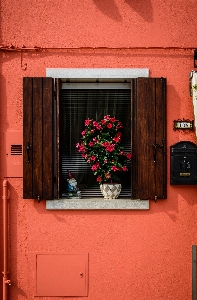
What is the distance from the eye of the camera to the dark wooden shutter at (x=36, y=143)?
548cm

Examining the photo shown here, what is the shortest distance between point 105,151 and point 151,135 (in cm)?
61

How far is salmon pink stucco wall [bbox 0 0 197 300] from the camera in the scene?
5562mm

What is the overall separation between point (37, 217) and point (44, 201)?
22 centimetres

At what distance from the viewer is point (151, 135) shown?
5.50m

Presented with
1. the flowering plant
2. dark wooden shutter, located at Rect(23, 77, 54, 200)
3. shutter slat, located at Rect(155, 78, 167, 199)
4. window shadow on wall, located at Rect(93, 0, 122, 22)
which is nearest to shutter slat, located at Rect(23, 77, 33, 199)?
dark wooden shutter, located at Rect(23, 77, 54, 200)

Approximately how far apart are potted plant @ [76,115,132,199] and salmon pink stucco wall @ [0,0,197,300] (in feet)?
1.45

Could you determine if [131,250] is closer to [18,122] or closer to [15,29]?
[18,122]

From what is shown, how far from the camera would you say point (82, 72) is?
5551mm

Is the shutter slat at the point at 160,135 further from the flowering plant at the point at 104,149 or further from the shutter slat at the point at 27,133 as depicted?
the shutter slat at the point at 27,133

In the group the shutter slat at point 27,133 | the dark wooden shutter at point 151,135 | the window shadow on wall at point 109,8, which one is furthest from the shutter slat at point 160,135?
the shutter slat at point 27,133

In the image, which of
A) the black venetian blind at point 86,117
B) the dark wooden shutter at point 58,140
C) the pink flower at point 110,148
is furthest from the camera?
the black venetian blind at point 86,117

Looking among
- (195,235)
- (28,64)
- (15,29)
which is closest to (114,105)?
(28,64)

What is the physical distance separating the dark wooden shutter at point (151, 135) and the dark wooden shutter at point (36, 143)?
3.70 feet

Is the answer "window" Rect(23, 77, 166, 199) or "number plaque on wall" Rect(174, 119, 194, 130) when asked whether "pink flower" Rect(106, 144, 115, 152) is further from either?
"number plaque on wall" Rect(174, 119, 194, 130)
